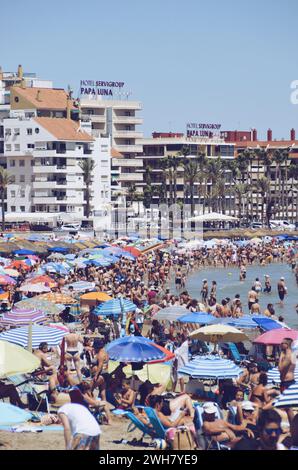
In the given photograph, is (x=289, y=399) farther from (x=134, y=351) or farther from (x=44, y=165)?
(x=44, y=165)

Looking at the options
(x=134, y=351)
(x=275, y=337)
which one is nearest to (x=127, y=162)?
(x=275, y=337)

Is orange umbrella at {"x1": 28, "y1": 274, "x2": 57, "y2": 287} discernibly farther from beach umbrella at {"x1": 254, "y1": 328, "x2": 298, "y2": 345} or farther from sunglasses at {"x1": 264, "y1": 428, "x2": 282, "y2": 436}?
sunglasses at {"x1": 264, "y1": 428, "x2": 282, "y2": 436}

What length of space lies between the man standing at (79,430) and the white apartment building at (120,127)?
97.7 meters

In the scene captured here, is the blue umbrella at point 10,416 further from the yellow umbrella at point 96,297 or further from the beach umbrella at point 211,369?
the yellow umbrella at point 96,297

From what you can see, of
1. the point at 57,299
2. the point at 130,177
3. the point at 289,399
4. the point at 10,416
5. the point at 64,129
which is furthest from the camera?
the point at 130,177

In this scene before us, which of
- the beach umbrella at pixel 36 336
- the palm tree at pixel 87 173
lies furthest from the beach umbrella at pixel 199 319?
the palm tree at pixel 87 173

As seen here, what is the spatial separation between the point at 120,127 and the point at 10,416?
101544 mm

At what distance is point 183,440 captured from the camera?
14.0 metres

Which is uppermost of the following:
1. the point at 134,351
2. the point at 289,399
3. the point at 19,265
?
the point at 289,399

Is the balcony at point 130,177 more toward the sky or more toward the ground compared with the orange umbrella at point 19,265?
more toward the sky

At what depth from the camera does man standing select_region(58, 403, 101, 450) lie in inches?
493

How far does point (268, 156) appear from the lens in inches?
4631

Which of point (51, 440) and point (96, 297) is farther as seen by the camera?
point (96, 297)

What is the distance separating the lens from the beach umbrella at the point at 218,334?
67.3ft
